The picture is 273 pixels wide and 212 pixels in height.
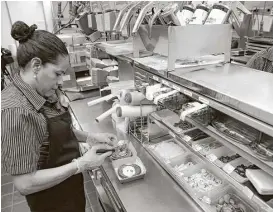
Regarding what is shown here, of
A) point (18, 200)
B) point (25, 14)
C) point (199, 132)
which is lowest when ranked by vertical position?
point (18, 200)

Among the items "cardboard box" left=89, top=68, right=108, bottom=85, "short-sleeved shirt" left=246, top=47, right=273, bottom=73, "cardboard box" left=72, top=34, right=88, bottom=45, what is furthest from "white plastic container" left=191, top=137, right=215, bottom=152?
"cardboard box" left=72, top=34, right=88, bottom=45

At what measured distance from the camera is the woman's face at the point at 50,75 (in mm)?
1077

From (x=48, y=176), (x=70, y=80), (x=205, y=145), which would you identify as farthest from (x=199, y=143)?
(x=70, y=80)

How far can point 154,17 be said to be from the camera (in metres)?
1.43

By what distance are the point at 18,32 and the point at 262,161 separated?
1.20m

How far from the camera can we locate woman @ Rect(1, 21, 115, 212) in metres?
0.97

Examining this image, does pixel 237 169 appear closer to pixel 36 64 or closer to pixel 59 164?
pixel 59 164

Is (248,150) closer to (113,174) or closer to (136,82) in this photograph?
(113,174)

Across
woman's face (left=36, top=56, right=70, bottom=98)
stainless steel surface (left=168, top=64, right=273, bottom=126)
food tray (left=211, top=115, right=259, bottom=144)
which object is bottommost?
food tray (left=211, top=115, right=259, bottom=144)

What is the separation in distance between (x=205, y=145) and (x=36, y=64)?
104 cm

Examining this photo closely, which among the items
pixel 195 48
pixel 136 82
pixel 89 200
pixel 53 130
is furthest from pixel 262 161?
pixel 89 200

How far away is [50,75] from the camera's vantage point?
43.1 inches

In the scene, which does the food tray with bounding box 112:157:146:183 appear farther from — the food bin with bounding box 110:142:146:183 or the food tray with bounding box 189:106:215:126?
the food tray with bounding box 189:106:215:126

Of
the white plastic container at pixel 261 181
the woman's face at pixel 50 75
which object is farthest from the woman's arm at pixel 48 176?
the white plastic container at pixel 261 181
